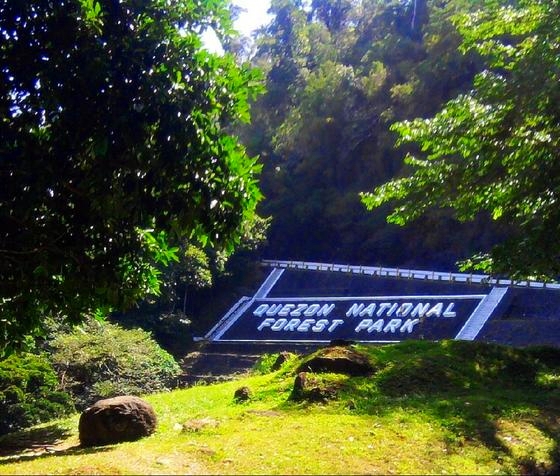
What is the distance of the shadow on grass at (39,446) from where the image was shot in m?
6.73

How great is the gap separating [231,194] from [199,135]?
53 cm

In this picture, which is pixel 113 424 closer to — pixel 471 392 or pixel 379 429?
pixel 379 429

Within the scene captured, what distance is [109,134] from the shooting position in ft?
16.7

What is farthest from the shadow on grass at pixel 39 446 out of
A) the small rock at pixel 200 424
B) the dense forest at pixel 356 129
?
the dense forest at pixel 356 129

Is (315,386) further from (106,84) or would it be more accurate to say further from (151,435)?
(106,84)

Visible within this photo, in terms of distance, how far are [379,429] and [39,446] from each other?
423 cm

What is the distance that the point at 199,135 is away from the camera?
5270 mm

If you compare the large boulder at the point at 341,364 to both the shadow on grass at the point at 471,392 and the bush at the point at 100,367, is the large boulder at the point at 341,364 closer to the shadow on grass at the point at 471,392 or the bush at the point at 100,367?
the shadow on grass at the point at 471,392

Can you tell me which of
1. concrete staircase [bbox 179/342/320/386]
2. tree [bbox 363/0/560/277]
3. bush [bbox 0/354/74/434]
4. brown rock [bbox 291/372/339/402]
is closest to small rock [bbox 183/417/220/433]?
brown rock [bbox 291/372/339/402]

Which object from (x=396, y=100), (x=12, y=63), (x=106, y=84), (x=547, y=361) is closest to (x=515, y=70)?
(x=547, y=361)

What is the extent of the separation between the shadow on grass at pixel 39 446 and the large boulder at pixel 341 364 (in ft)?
8.93

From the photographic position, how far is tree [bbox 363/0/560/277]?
783cm

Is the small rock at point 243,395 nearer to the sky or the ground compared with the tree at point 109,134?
nearer to the ground

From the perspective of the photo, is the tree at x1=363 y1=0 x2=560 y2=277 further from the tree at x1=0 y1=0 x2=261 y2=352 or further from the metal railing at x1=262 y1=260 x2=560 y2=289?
the metal railing at x1=262 y1=260 x2=560 y2=289
